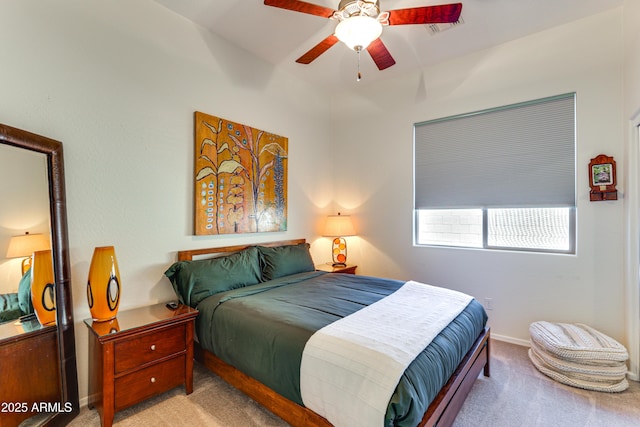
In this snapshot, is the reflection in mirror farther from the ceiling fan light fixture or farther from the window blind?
the window blind

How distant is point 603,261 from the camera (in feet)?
8.53

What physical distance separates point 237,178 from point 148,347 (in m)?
1.74

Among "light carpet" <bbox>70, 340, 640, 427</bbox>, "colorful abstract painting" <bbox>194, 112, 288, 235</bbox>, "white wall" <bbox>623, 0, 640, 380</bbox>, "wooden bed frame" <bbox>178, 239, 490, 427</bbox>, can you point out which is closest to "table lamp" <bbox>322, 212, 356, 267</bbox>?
"colorful abstract painting" <bbox>194, 112, 288, 235</bbox>

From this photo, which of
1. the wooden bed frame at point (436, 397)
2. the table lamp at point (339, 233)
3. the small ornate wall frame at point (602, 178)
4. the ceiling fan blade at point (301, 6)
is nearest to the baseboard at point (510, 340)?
the wooden bed frame at point (436, 397)

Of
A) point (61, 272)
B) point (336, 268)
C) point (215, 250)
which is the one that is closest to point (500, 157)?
point (336, 268)

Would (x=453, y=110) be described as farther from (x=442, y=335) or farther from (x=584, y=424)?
(x=584, y=424)

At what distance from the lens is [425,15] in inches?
72.3

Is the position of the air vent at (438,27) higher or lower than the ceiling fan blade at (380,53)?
higher

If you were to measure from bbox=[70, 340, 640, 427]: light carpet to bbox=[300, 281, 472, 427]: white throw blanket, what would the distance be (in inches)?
25.5

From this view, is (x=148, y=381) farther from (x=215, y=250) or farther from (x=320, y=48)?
(x=320, y=48)

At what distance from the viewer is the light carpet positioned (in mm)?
1846

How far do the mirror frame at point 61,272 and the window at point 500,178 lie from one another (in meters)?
→ 3.47

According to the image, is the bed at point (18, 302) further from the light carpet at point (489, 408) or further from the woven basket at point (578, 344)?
the woven basket at point (578, 344)

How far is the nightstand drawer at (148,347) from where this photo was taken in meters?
1.80
